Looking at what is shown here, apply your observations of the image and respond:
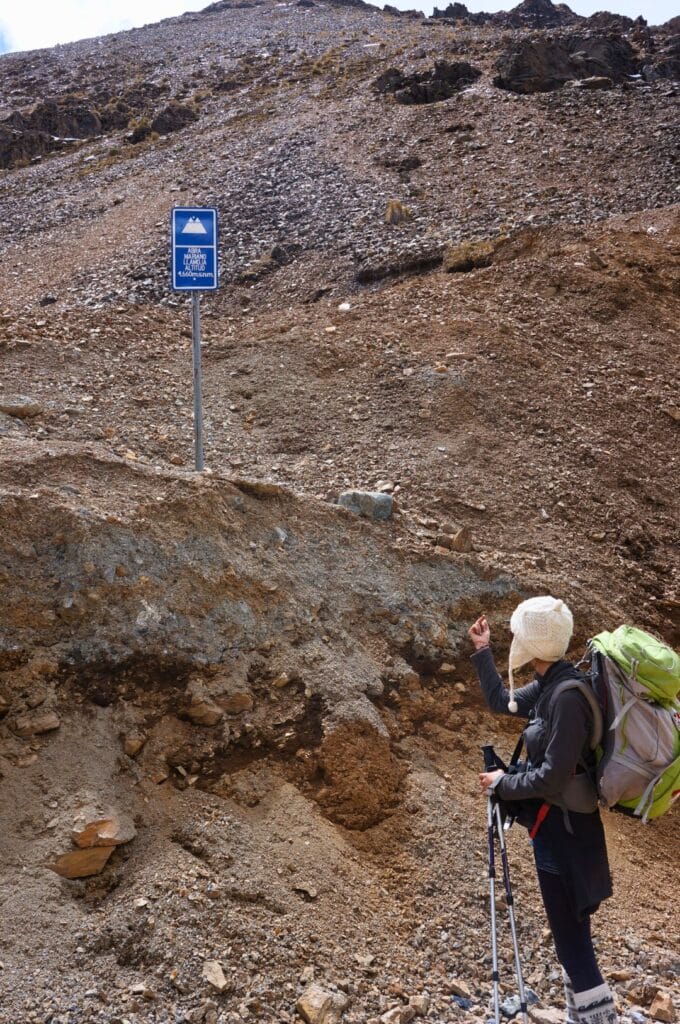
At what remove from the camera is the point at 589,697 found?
3336 millimetres

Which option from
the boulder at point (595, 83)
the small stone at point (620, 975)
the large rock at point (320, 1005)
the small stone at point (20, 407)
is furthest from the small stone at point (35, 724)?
the boulder at point (595, 83)

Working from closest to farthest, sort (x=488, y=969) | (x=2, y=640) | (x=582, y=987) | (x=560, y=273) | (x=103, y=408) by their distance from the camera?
(x=582, y=987)
(x=488, y=969)
(x=2, y=640)
(x=103, y=408)
(x=560, y=273)

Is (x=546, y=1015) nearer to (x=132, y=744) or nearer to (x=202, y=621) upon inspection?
(x=132, y=744)

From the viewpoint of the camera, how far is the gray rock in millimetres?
7023

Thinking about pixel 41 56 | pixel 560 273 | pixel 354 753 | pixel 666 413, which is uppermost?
pixel 41 56

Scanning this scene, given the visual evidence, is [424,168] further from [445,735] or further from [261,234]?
[445,735]

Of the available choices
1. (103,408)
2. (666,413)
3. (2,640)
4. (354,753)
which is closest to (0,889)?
(2,640)

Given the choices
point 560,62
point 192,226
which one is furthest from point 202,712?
point 560,62

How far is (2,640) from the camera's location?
4875 millimetres

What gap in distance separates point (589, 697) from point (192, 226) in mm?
4862

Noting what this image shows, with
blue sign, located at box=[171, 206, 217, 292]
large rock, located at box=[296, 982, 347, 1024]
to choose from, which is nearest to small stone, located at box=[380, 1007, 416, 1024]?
large rock, located at box=[296, 982, 347, 1024]

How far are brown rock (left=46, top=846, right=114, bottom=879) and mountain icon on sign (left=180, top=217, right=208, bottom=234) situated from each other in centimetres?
448

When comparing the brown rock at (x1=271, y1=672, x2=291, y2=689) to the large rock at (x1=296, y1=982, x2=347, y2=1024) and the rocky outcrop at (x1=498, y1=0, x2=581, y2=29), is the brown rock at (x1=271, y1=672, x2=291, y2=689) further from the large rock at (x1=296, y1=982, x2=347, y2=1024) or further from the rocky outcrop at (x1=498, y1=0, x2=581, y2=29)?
the rocky outcrop at (x1=498, y1=0, x2=581, y2=29)

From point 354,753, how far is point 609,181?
530 inches
